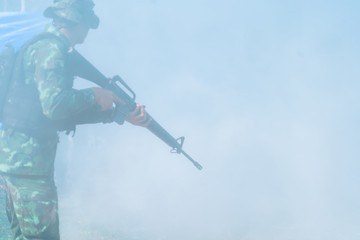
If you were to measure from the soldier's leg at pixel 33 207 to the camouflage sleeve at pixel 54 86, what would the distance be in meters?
0.49

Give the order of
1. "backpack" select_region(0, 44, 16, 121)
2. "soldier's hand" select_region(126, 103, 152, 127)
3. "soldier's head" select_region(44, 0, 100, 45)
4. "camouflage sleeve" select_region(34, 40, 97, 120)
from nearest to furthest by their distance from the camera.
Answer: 1. "camouflage sleeve" select_region(34, 40, 97, 120)
2. "backpack" select_region(0, 44, 16, 121)
3. "soldier's head" select_region(44, 0, 100, 45)
4. "soldier's hand" select_region(126, 103, 152, 127)

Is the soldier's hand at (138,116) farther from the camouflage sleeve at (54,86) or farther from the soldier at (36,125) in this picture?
the camouflage sleeve at (54,86)

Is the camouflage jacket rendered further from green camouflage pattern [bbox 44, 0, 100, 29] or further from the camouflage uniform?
green camouflage pattern [bbox 44, 0, 100, 29]

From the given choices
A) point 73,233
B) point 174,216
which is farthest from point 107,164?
point 73,233

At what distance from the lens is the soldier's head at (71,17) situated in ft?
7.04

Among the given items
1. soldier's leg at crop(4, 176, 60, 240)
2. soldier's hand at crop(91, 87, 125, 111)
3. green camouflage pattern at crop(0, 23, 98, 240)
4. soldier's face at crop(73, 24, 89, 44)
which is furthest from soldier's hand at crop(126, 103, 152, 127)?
soldier's leg at crop(4, 176, 60, 240)

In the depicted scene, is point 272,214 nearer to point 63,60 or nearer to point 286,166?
point 286,166

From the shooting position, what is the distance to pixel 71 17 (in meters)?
2.14

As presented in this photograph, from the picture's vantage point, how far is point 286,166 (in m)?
11.4

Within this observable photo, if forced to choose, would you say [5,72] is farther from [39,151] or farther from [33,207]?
[33,207]

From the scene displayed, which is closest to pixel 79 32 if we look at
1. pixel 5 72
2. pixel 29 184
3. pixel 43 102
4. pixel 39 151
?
pixel 5 72

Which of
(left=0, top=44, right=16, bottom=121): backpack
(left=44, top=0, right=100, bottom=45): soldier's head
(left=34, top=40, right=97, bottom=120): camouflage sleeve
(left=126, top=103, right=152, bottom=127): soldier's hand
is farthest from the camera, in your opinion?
(left=126, top=103, right=152, bottom=127): soldier's hand

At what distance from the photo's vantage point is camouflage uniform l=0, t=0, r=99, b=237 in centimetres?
177

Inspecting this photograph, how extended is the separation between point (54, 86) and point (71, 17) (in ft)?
2.29
